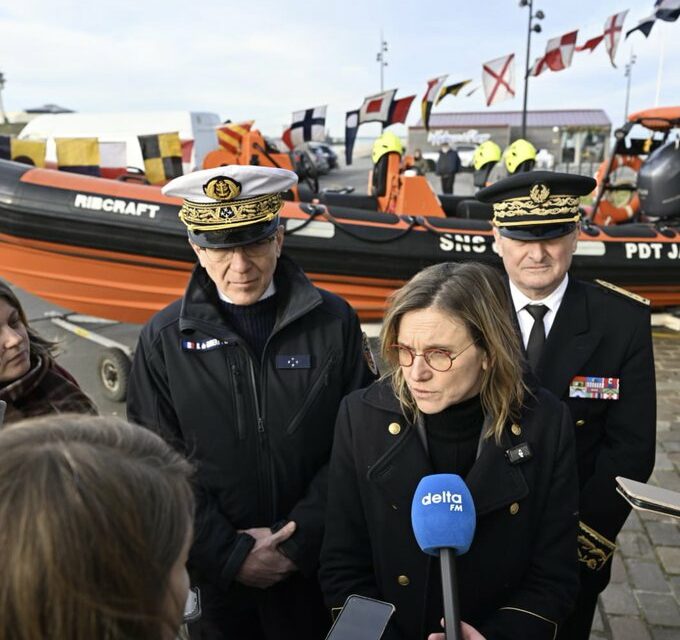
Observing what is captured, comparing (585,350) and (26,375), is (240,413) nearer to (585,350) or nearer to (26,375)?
(26,375)

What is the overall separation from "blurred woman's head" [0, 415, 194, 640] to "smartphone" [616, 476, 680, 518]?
707mm

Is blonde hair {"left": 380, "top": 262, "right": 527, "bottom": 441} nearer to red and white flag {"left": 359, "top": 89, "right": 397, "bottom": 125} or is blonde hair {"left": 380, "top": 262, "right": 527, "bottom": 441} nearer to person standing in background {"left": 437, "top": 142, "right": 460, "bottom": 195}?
red and white flag {"left": 359, "top": 89, "right": 397, "bottom": 125}

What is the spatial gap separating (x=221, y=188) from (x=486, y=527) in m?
1.21

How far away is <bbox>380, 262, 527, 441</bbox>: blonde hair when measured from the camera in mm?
1308

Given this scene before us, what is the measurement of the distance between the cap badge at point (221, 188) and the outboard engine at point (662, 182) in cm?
580

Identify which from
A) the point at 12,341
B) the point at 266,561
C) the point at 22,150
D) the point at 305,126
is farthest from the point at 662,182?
the point at 12,341

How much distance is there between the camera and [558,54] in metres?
8.85

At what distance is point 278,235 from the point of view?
5.95 ft

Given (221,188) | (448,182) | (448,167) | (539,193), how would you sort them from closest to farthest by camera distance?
A: 1. (221,188)
2. (539,193)
3. (448,167)
4. (448,182)

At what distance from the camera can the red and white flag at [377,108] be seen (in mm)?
7703

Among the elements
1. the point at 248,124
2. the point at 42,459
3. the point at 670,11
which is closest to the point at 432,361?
Answer: the point at 42,459

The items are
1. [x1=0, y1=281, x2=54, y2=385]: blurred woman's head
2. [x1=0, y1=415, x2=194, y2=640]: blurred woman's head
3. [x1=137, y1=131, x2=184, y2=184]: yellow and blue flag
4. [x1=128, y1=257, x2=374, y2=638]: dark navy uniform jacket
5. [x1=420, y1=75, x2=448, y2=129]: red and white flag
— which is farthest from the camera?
[x1=420, y1=75, x2=448, y2=129]: red and white flag

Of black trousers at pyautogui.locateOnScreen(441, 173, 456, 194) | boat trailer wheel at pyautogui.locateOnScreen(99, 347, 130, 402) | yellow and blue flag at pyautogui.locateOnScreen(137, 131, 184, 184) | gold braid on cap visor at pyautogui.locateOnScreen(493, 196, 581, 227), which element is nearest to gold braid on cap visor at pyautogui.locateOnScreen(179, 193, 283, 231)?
gold braid on cap visor at pyautogui.locateOnScreen(493, 196, 581, 227)

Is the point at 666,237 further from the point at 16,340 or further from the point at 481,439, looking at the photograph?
the point at 16,340
